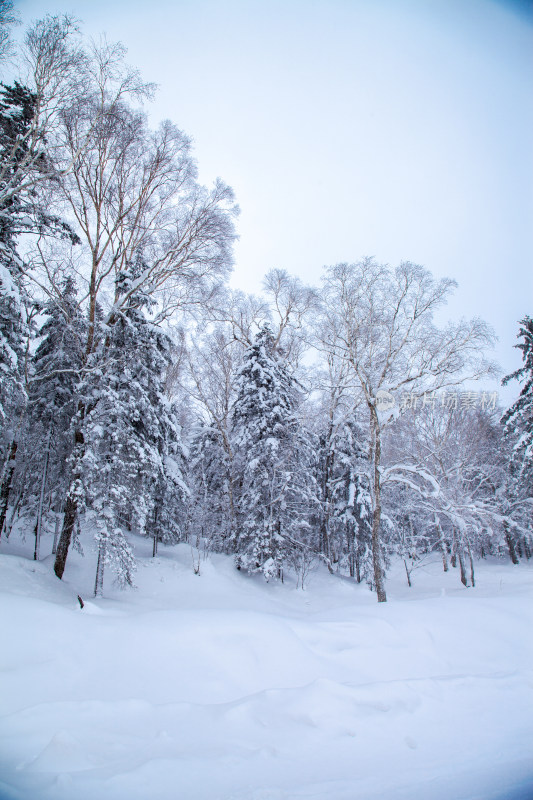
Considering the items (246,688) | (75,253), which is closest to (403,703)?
(246,688)

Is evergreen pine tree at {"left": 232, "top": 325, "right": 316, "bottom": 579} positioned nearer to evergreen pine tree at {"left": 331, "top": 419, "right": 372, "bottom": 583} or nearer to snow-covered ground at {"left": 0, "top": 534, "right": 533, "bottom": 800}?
evergreen pine tree at {"left": 331, "top": 419, "right": 372, "bottom": 583}

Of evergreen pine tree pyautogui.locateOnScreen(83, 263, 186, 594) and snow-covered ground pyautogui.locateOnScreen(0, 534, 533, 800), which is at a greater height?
evergreen pine tree pyautogui.locateOnScreen(83, 263, 186, 594)

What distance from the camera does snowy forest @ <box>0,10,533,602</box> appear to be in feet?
27.0

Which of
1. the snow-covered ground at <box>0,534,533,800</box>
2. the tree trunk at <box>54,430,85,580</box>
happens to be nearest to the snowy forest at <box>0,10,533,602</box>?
the tree trunk at <box>54,430,85,580</box>

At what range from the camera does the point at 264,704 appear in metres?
3.38

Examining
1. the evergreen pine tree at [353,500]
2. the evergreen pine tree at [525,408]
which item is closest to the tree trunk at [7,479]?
the evergreen pine tree at [353,500]

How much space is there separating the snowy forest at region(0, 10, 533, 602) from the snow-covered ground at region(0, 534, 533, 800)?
479 cm

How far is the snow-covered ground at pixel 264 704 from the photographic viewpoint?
2.51 m

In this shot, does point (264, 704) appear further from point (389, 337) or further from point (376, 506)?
point (389, 337)

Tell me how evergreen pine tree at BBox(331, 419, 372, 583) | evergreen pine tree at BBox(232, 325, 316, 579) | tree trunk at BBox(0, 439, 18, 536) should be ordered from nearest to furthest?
tree trunk at BBox(0, 439, 18, 536)
evergreen pine tree at BBox(232, 325, 316, 579)
evergreen pine tree at BBox(331, 419, 372, 583)

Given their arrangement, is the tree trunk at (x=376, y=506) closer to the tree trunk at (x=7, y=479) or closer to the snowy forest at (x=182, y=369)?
the snowy forest at (x=182, y=369)

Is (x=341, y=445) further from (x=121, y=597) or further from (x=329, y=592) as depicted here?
(x=121, y=597)

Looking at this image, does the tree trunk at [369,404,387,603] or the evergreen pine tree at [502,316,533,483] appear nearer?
the tree trunk at [369,404,387,603]

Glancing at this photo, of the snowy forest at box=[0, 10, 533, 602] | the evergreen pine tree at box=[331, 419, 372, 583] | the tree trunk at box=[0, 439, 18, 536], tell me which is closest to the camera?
the snowy forest at box=[0, 10, 533, 602]
